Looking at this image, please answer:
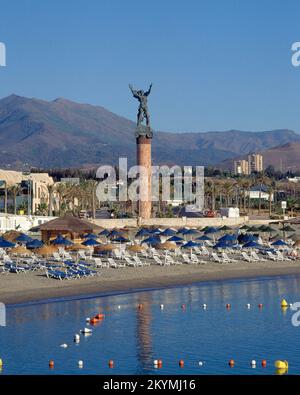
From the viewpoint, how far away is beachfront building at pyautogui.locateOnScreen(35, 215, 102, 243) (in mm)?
50094

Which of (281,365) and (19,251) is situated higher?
(19,251)

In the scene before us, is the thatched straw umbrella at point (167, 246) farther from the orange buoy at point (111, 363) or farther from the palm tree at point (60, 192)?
the palm tree at point (60, 192)

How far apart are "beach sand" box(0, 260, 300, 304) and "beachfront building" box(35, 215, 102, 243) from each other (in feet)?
25.9

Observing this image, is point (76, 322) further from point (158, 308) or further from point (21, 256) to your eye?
point (21, 256)

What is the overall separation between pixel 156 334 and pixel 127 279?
10967 mm

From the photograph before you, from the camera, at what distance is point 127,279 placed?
39.1 m

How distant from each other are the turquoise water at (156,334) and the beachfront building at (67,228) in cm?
1279

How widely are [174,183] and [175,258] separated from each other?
65179 millimetres

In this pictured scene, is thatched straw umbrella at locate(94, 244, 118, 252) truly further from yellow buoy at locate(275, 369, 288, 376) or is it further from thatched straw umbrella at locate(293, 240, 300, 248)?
yellow buoy at locate(275, 369, 288, 376)

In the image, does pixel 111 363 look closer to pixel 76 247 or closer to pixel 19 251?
pixel 19 251

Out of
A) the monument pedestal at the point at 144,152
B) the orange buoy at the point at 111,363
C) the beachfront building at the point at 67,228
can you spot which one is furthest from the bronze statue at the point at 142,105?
the orange buoy at the point at 111,363

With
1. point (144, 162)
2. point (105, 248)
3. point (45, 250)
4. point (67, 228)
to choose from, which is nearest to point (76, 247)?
point (105, 248)

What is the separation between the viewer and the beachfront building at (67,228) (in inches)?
1972
